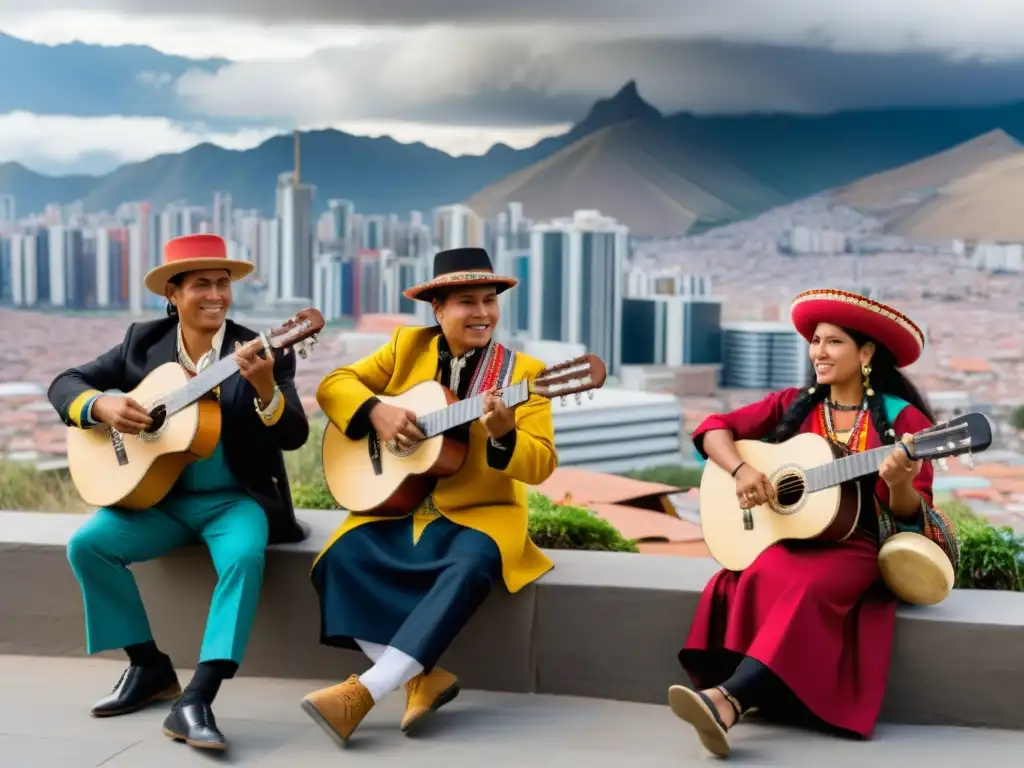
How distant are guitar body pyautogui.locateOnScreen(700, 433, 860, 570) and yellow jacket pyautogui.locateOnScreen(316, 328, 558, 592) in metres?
0.41

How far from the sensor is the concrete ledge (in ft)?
9.85

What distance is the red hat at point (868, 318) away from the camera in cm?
298

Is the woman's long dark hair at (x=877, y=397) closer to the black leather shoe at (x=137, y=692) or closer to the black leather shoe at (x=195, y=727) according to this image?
the black leather shoe at (x=195, y=727)

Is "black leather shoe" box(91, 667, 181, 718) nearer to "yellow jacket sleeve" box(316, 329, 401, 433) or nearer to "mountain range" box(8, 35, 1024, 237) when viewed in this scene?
"yellow jacket sleeve" box(316, 329, 401, 433)

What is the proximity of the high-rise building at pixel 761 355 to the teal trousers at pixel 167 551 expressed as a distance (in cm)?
1133

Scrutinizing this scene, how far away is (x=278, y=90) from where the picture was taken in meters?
15.9

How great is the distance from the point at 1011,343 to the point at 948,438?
12.3 metres

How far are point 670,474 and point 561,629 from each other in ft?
31.3

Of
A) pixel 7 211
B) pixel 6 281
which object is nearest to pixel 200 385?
pixel 6 281

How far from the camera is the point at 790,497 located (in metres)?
3.01

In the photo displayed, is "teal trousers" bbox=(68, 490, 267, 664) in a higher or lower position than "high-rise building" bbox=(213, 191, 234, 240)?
lower

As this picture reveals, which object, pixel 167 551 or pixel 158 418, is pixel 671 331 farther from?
pixel 158 418

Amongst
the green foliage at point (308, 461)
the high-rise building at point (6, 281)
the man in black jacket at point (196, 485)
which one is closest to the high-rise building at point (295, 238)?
the high-rise building at point (6, 281)

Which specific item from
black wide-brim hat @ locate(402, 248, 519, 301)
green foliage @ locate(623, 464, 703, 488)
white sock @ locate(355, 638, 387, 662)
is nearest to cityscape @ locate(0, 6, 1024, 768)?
white sock @ locate(355, 638, 387, 662)
